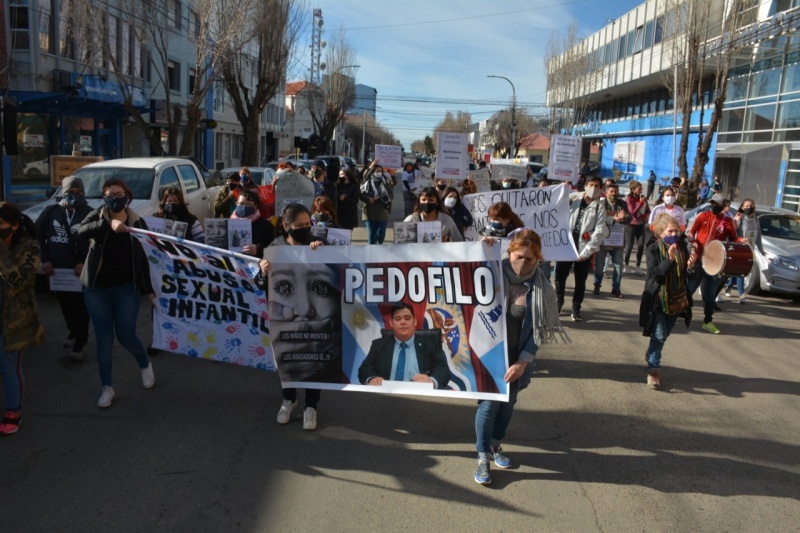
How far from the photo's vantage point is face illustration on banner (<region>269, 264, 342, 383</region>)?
4.55 m

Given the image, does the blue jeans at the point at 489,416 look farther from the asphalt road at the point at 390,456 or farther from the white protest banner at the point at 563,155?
the white protest banner at the point at 563,155

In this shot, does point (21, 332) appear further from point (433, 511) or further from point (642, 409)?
point (642, 409)

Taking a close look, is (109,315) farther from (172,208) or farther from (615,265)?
(615,265)

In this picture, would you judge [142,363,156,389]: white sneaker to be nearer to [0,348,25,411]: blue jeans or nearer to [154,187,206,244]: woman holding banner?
[0,348,25,411]: blue jeans

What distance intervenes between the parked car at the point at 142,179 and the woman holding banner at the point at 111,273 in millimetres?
4585

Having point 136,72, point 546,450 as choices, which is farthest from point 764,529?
point 136,72

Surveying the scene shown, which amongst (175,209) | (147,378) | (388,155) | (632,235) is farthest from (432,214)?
(388,155)

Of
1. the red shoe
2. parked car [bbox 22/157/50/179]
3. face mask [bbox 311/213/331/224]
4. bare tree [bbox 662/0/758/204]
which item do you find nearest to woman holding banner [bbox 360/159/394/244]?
face mask [bbox 311/213/331/224]

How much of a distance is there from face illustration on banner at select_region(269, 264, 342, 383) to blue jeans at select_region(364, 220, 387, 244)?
6.92m

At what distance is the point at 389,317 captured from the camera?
4426 millimetres

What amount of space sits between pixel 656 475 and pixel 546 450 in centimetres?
76

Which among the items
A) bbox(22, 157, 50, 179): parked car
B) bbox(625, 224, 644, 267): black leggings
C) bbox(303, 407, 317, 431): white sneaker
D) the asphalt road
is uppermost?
bbox(22, 157, 50, 179): parked car

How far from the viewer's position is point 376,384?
4.46 m

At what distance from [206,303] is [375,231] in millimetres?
6654
